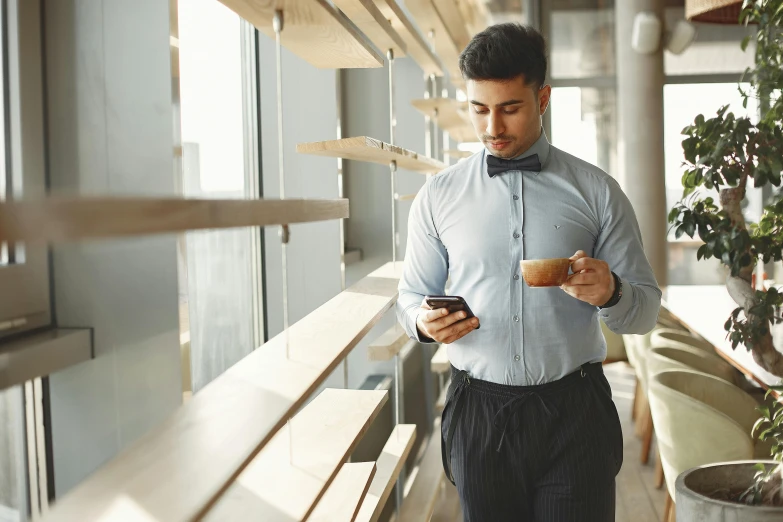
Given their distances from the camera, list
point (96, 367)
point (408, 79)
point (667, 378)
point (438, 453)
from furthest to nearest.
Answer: point (408, 79), point (438, 453), point (667, 378), point (96, 367)

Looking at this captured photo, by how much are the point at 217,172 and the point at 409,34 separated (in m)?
0.88

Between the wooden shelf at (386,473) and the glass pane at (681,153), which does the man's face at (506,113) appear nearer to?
the wooden shelf at (386,473)

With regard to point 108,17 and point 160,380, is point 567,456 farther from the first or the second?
point 108,17

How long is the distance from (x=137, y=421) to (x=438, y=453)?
217 cm

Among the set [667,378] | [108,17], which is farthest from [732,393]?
[108,17]

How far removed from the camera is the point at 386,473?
2.53m

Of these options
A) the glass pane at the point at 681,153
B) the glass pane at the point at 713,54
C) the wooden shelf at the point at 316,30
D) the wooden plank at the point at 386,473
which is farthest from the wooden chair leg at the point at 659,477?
the glass pane at the point at 713,54

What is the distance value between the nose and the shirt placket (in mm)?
151

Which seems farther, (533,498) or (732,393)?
(732,393)

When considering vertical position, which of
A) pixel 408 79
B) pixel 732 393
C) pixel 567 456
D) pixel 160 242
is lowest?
pixel 732 393

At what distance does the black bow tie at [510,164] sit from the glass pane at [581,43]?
677 cm

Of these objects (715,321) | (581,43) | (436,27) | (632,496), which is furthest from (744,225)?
(581,43)

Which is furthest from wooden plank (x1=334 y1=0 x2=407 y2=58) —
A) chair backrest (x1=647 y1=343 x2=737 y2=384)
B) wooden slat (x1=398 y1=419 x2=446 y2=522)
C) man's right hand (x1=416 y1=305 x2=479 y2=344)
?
chair backrest (x1=647 y1=343 x2=737 y2=384)

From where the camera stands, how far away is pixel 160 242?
1.81 m
